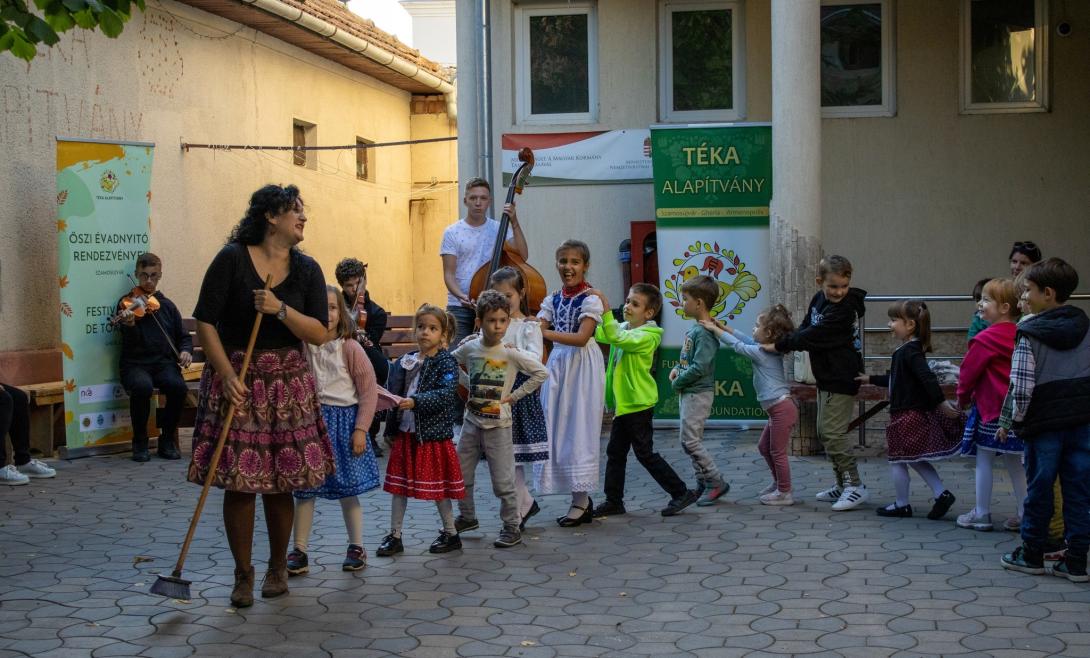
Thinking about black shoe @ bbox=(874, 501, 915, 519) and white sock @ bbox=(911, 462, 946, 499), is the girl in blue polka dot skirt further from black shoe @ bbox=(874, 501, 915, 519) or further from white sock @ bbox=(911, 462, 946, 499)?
white sock @ bbox=(911, 462, 946, 499)

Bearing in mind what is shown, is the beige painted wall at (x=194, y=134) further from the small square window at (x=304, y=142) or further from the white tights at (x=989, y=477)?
the white tights at (x=989, y=477)

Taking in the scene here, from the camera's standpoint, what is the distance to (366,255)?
72.6 feet

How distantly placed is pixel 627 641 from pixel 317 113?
1571 centimetres

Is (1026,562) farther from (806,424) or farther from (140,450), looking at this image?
(140,450)

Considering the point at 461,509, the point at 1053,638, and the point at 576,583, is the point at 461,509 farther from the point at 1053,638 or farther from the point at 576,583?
the point at 1053,638

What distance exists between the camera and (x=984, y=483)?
716cm

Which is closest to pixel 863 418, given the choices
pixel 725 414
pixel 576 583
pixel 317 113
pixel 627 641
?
pixel 725 414

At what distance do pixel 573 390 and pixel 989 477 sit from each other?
7.89 ft

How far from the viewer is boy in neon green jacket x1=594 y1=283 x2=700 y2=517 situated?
306 inches

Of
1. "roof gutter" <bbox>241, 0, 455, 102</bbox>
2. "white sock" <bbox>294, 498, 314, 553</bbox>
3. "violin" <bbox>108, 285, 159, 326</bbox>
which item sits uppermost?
"roof gutter" <bbox>241, 0, 455, 102</bbox>

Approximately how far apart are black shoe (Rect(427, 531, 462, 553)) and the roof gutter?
430 inches

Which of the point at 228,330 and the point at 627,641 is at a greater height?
the point at 228,330

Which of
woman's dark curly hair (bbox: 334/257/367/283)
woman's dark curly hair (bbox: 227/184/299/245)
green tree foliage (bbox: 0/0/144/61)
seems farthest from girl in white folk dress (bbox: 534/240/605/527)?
green tree foliage (bbox: 0/0/144/61)

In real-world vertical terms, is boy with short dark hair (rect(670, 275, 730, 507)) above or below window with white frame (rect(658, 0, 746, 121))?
below
